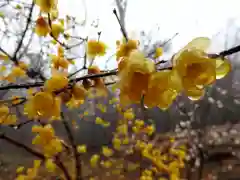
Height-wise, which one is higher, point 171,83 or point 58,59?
point 58,59

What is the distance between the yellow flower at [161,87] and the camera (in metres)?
0.21

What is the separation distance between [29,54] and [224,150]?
8.84 feet

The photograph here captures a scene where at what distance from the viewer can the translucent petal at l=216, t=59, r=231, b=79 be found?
8.3 inches

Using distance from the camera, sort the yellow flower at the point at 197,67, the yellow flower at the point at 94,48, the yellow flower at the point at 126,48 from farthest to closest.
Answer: the yellow flower at the point at 94,48, the yellow flower at the point at 126,48, the yellow flower at the point at 197,67

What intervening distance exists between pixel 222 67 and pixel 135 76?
70mm

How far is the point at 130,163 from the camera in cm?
306

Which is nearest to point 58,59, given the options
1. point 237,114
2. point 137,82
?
point 137,82

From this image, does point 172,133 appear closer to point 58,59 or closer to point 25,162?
point 25,162

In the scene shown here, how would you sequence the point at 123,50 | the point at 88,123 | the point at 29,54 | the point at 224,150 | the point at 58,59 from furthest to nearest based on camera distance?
1. the point at 88,123
2. the point at 224,150
3. the point at 29,54
4. the point at 58,59
5. the point at 123,50

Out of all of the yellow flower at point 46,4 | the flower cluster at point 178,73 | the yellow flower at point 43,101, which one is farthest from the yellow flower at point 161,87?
the yellow flower at point 46,4

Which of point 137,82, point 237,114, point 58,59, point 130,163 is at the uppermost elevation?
point 237,114

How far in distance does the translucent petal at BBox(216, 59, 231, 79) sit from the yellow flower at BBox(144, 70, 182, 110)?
3 cm

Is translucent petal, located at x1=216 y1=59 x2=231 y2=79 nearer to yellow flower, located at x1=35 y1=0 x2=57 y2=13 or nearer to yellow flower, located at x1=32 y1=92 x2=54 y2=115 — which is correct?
yellow flower, located at x1=32 y1=92 x2=54 y2=115

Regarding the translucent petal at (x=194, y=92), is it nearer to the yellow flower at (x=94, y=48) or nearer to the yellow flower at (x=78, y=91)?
the yellow flower at (x=78, y=91)
